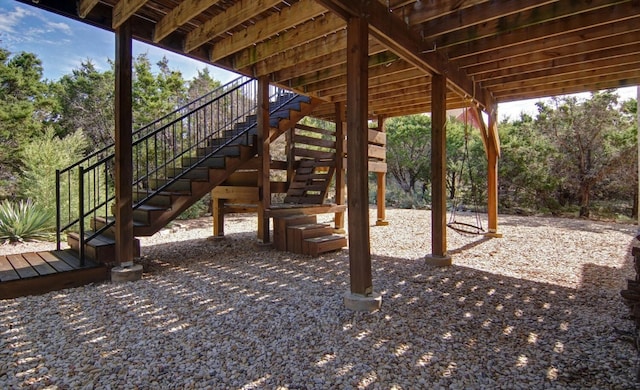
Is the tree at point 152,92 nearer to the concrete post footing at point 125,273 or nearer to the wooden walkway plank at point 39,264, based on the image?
the wooden walkway plank at point 39,264

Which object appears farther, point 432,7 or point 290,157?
point 290,157

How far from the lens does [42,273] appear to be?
3184 millimetres

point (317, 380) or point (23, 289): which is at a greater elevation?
point (23, 289)

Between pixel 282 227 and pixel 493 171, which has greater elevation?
pixel 493 171

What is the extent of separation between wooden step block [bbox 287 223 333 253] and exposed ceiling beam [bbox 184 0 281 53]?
2711 mm

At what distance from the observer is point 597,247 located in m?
5.42

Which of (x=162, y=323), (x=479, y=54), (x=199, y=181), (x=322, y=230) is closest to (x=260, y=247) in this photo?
(x=322, y=230)

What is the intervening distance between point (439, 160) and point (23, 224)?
646 cm

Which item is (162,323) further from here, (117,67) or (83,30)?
(83,30)

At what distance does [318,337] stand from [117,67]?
3.27 meters

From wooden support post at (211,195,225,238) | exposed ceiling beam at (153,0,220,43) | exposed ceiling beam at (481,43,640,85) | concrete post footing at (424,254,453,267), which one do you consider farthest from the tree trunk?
exposed ceiling beam at (153,0,220,43)

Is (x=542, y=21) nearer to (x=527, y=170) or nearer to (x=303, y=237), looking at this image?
(x=303, y=237)

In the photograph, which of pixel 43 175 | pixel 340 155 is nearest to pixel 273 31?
pixel 340 155

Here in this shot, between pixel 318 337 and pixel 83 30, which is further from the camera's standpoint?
pixel 83 30
